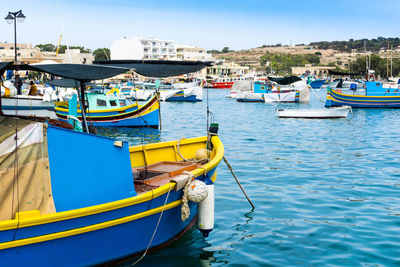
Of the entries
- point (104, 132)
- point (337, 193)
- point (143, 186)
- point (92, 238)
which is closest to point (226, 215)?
point (143, 186)

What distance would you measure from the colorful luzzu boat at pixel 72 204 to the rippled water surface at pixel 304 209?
957mm

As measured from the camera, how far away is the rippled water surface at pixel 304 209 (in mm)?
7914

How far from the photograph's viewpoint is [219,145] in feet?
34.5

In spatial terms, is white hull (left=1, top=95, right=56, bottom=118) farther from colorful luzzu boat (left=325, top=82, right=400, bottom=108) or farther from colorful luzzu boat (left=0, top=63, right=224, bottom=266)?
colorful luzzu boat (left=325, top=82, right=400, bottom=108)

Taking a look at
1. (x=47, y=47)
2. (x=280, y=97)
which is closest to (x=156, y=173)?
(x=280, y=97)

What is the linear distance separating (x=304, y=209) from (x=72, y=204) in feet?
19.0

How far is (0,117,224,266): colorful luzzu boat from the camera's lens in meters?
5.88

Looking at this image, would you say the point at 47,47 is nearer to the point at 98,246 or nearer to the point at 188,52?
the point at 188,52

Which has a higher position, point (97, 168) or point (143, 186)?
point (97, 168)

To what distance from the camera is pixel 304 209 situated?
10.4 meters

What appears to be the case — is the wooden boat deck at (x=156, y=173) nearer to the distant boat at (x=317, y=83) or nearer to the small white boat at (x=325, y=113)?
the small white boat at (x=325, y=113)

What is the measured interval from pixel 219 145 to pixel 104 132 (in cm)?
1557

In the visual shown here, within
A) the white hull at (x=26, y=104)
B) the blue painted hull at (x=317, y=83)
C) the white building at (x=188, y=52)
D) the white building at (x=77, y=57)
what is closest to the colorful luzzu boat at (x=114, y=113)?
the white hull at (x=26, y=104)

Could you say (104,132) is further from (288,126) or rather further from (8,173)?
(8,173)
